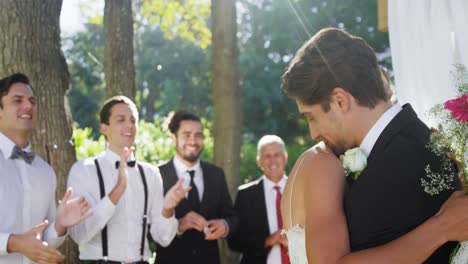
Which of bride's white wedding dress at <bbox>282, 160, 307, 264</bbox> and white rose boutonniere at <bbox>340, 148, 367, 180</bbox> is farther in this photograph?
bride's white wedding dress at <bbox>282, 160, 307, 264</bbox>

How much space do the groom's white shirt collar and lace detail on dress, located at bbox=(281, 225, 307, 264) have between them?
1.64ft

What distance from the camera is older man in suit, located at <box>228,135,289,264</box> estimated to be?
5.10 metres

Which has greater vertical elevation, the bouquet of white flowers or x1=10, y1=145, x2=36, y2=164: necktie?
x1=10, y1=145, x2=36, y2=164: necktie

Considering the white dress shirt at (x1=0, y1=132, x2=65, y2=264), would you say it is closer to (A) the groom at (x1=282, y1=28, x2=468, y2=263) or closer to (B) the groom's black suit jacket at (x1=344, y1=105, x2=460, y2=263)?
(A) the groom at (x1=282, y1=28, x2=468, y2=263)

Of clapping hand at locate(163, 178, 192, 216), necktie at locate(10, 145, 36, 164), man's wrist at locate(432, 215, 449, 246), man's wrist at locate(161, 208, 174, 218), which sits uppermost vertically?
necktie at locate(10, 145, 36, 164)

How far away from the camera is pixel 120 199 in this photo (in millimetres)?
4219

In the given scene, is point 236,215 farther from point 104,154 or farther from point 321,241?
point 321,241

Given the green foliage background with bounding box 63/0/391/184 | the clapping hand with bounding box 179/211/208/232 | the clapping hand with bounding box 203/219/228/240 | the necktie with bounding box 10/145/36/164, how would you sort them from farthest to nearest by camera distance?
the green foliage background with bounding box 63/0/391/184
the clapping hand with bounding box 203/219/228/240
the clapping hand with bounding box 179/211/208/232
the necktie with bounding box 10/145/36/164

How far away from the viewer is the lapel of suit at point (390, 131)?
1878 millimetres

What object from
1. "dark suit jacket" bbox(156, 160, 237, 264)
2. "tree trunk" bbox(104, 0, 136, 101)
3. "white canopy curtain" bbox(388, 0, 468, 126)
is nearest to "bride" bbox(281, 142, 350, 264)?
"white canopy curtain" bbox(388, 0, 468, 126)

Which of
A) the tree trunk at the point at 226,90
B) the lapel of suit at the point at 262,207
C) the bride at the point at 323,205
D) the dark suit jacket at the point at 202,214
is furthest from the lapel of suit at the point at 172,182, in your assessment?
the bride at the point at 323,205

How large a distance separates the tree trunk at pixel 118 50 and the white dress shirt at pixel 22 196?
216cm

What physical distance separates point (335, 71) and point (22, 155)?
7.92 ft

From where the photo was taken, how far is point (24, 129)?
3789 millimetres
